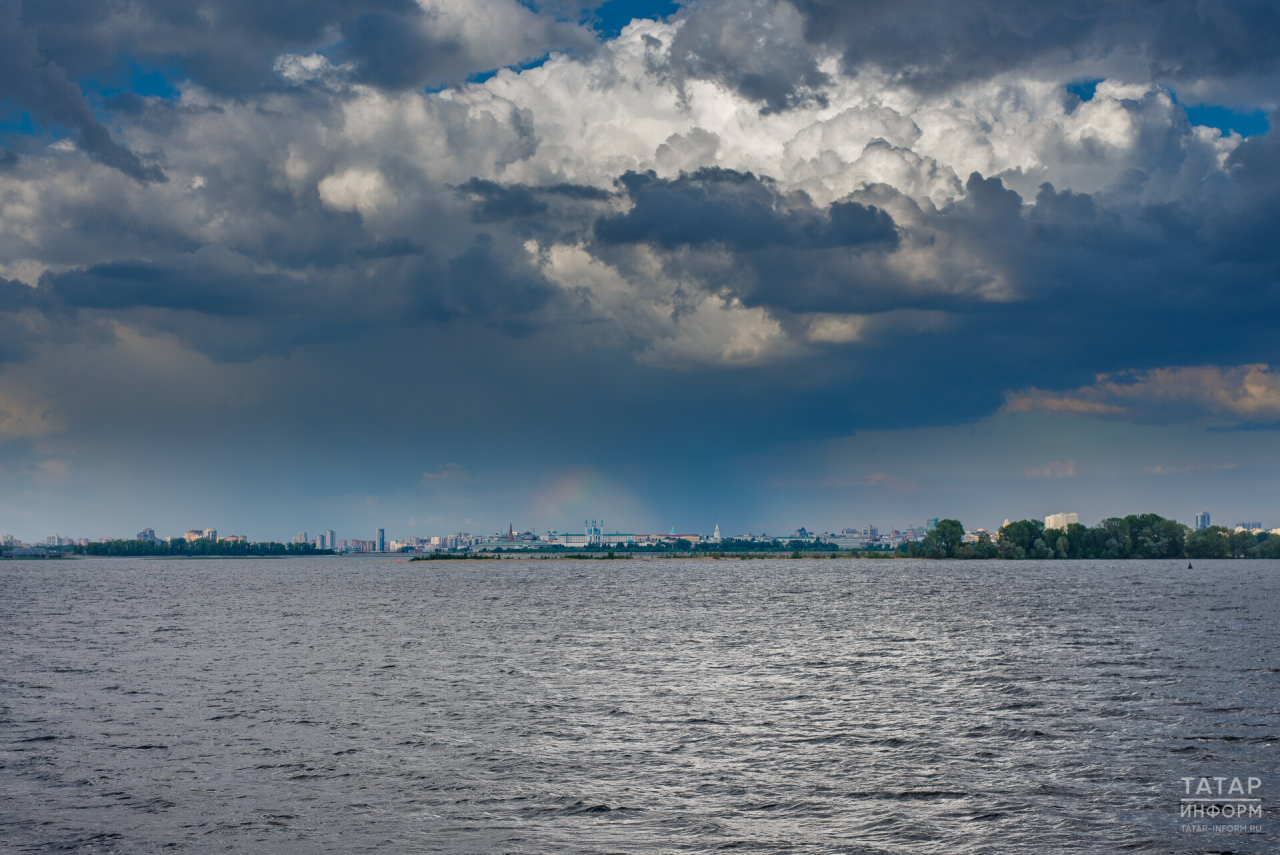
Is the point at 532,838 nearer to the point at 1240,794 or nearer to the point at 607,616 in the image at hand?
the point at 1240,794

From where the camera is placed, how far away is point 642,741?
38719mm

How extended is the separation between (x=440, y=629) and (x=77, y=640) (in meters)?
32.4

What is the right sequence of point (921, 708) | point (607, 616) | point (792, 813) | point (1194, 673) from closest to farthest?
point (792, 813) < point (921, 708) < point (1194, 673) < point (607, 616)

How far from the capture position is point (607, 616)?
113m

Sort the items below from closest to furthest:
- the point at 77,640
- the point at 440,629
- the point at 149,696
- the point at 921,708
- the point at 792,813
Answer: the point at 792,813
the point at 921,708
the point at 149,696
the point at 77,640
the point at 440,629

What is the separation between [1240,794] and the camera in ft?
99.3

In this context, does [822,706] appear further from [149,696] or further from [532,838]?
[149,696]

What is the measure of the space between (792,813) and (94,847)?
1994 cm

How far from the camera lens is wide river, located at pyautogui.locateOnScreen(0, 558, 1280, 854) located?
88.6 feet

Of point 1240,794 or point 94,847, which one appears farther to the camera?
→ point 1240,794

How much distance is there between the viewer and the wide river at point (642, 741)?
2700cm

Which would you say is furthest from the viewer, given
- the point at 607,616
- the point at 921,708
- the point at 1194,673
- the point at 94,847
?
the point at 607,616

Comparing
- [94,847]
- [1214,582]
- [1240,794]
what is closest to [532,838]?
[94,847]

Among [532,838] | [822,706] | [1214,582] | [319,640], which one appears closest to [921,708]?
[822,706]
